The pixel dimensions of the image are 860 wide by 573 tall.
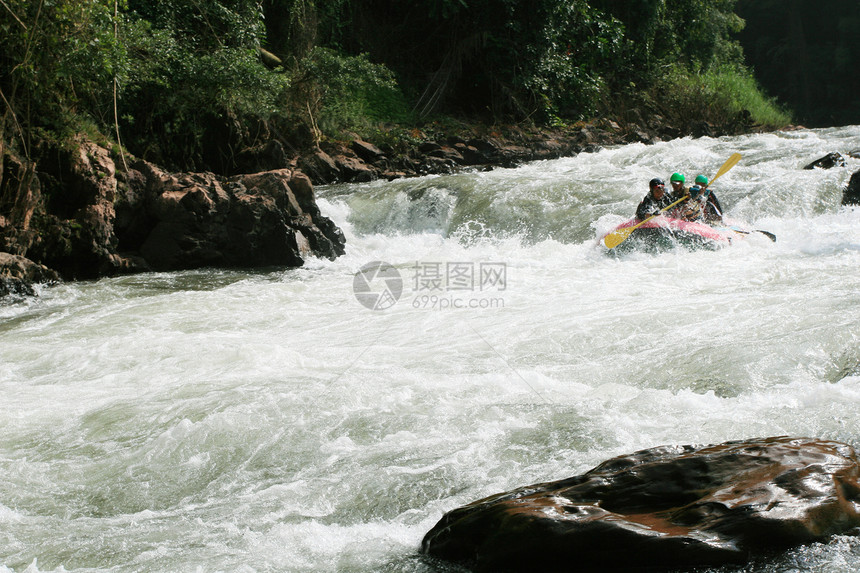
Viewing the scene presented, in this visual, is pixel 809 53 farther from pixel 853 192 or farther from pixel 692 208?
pixel 692 208

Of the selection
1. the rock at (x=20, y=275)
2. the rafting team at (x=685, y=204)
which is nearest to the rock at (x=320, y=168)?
the rock at (x=20, y=275)

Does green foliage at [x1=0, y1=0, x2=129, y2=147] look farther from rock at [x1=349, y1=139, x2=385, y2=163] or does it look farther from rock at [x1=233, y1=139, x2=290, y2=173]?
rock at [x1=349, y1=139, x2=385, y2=163]

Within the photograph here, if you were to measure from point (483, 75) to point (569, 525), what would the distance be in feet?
46.0

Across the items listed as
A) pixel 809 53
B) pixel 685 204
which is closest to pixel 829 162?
pixel 685 204

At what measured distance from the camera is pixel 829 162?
397 inches

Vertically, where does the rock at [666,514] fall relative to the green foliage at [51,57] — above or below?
below

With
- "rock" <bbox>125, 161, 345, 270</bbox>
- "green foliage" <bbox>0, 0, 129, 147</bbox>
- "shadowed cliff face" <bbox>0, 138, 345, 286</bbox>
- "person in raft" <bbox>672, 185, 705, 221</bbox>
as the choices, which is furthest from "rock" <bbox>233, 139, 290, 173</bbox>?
"person in raft" <bbox>672, 185, 705, 221</bbox>

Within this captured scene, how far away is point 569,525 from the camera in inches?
86.9

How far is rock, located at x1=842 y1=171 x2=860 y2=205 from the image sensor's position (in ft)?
28.3

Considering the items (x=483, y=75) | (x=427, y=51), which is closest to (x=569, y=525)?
(x=483, y=75)

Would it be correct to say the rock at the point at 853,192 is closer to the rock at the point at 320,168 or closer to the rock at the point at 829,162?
the rock at the point at 829,162

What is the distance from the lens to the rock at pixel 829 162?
32.9 ft

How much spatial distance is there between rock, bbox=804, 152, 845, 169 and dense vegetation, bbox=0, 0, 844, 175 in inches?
236

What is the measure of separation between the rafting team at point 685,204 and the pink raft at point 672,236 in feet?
1.26
